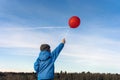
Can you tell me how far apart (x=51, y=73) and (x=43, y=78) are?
1.03 ft

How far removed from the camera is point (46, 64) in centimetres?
1359

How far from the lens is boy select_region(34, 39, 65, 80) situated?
532 inches

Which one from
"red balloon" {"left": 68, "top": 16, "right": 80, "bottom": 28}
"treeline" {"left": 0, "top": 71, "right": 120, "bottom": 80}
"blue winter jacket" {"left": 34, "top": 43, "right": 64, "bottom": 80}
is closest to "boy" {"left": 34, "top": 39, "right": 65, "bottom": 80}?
"blue winter jacket" {"left": 34, "top": 43, "right": 64, "bottom": 80}

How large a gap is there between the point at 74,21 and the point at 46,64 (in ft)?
6.42

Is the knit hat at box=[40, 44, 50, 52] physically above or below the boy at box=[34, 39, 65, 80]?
above

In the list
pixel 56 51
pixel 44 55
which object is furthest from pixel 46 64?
pixel 56 51

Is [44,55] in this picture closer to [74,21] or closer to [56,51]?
[56,51]

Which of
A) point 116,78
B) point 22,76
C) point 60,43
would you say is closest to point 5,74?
point 22,76

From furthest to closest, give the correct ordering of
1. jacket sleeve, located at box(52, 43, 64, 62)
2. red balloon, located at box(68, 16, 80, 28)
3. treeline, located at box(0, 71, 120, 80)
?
treeline, located at box(0, 71, 120, 80), red balloon, located at box(68, 16, 80, 28), jacket sleeve, located at box(52, 43, 64, 62)

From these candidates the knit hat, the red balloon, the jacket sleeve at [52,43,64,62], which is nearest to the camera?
the knit hat

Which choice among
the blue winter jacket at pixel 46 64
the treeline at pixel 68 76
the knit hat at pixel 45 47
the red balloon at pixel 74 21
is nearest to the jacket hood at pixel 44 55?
the blue winter jacket at pixel 46 64

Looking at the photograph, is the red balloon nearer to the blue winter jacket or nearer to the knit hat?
the blue winter jacket

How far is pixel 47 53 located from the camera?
1354 centimetres

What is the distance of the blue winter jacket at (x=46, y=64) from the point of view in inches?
Answer: 532
